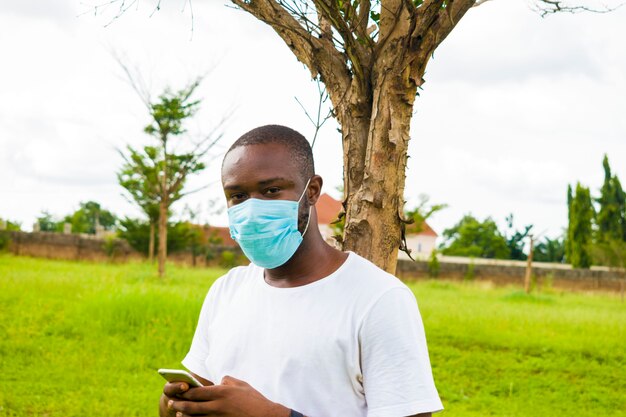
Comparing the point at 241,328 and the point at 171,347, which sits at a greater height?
the point at 241,328

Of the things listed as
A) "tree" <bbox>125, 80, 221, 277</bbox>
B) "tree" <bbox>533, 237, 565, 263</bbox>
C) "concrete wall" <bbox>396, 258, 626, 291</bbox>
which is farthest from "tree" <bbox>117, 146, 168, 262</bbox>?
"tree" <bbox>533, 237, 565, 263</bbox>

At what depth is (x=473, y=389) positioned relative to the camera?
28.1 feet

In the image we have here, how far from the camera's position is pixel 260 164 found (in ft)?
6.87

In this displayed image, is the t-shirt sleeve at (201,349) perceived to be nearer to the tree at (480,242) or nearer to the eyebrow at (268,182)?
the eyebrow at (268,182)

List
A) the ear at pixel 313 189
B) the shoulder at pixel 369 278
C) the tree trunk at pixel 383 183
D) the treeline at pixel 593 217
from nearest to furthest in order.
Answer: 1. the shoulder at pixel 369 278
2. the ear at pixel 313 189
3. the tree trunk at pixel 383 183
4. the treeline at pixel 593 217

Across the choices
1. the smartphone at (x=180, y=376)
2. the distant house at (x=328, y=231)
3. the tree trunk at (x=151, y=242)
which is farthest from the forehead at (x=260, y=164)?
the tree trunk at (x=151, y=242)

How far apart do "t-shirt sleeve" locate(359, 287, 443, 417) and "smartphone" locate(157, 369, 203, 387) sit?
1.47 ft

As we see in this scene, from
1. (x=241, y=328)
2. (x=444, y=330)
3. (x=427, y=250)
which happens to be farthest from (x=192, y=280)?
(x=427, y=250)

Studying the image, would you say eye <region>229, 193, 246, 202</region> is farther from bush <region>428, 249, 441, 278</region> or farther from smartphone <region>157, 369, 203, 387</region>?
bush <region>428, 249, 441, 278</region>

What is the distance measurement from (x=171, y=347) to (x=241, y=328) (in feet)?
24.5

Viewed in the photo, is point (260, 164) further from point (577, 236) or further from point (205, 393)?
point (577, 236)

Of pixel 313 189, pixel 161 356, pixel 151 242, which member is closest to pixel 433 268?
pixel 151 242

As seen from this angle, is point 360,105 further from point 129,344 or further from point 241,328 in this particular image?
point 129,344

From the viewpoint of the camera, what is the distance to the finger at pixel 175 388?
191 cm
